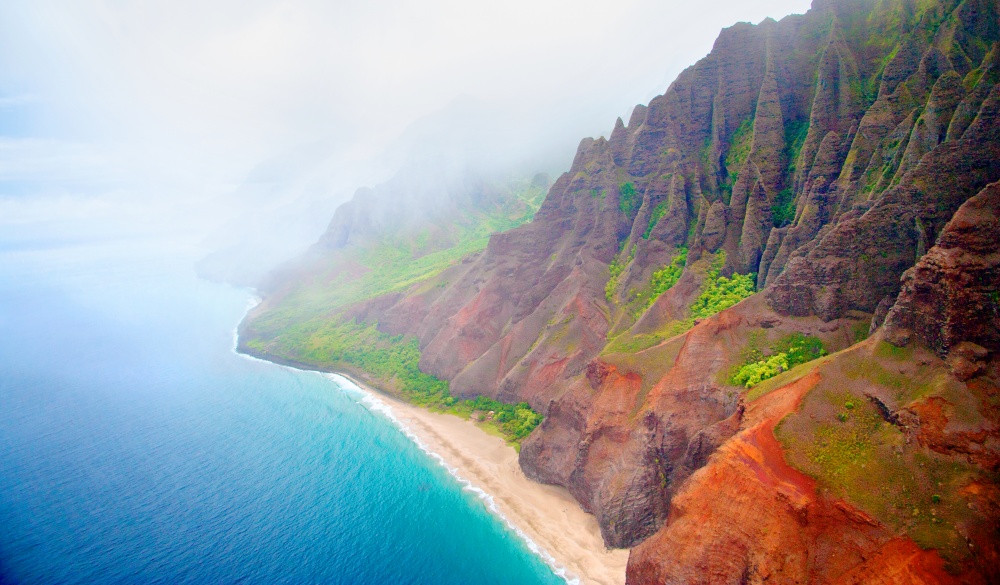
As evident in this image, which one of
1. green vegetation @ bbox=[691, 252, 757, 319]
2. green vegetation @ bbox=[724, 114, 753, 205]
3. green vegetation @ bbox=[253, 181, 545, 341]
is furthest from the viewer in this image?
green vegetation @ bbox=[253, 181, 545, 341]

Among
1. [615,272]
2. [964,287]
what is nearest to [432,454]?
[615,272]

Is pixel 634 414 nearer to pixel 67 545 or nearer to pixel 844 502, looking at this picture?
pixel 844 502

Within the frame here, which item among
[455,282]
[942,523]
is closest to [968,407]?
[942,523]

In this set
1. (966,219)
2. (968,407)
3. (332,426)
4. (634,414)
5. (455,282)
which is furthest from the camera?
(455,282)

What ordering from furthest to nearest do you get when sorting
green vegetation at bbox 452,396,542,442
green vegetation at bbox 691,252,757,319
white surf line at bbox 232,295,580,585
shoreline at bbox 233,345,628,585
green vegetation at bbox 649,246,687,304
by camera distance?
green vegetation at bbox 452,396,542,442
green vegetation at bbox 649,246,687,304
green vegetation at bbox 691,252,757,319
white surf line at bbox 232,295,580,585
shoreline at bbox 233,345,628,585

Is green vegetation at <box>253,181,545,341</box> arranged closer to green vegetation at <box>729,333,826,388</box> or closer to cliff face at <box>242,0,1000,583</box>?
cliff face at <box>242,0,1000,583</box>

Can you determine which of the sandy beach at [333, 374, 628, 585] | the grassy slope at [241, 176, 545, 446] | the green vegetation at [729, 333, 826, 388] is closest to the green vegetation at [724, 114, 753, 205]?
the green vegetation at [729, 333, 826, 388]

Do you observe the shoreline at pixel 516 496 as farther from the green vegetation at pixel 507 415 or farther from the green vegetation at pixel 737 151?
the green vegetation at pixel 737 151
